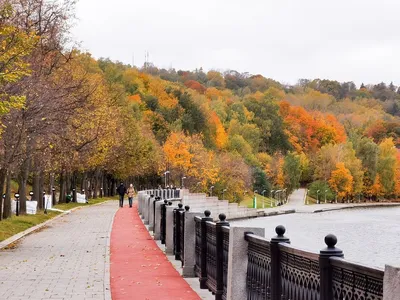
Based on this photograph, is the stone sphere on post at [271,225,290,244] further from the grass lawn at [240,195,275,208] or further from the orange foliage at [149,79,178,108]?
the orange foliage at [149,79,178,108]

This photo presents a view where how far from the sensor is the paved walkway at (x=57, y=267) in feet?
42.1

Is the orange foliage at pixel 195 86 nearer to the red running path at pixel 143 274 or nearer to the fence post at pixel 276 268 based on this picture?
the red running path at pixel 143 274

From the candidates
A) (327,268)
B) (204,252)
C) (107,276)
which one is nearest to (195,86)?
(107,276)

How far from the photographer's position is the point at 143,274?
15.4 metres

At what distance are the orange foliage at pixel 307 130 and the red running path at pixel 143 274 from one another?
122004 mm

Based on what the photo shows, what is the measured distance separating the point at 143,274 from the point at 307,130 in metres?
137

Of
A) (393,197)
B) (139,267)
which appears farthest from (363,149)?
(139,267)

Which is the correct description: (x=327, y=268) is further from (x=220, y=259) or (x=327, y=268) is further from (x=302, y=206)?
(x=302, y=206)

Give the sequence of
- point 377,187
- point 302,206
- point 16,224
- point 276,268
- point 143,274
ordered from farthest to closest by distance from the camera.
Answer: point 377,187 → point 302,206 → point 16,224 → point 143,274 → point 276,268

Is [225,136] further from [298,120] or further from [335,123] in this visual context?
[335,123]

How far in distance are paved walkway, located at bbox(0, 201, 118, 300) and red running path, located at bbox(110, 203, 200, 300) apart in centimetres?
27

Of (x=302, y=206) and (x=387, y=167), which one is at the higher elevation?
(x=387, y=167)

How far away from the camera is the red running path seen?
12672 mm

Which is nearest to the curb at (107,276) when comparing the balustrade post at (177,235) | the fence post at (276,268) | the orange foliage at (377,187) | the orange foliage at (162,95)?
the balustrade post at (177,235)
